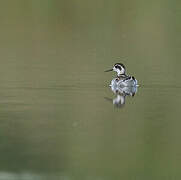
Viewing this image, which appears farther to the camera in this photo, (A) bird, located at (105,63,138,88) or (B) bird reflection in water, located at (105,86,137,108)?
(A) bird, located at (105,63,138,88)

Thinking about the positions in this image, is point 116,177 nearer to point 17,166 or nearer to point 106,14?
point 17,166

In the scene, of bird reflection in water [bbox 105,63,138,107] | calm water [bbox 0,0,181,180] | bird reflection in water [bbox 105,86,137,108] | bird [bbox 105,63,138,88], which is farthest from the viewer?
bird [bbox 105,63,138,88]

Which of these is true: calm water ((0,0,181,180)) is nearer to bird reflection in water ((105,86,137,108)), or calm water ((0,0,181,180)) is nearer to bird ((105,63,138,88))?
bird reflection in water ((105,86,137,108))

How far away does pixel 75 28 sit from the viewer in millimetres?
31156

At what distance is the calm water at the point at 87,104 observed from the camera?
12734 mm

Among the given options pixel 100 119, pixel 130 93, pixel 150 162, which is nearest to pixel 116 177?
pixel 150 162

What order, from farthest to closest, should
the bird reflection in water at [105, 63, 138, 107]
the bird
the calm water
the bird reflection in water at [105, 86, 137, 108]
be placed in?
1. the bird
2. the bird reflection in water at [105, 63, 138, 107]
3. the bird reflection in water at [105, 86, 137, 108]
4. the calm water

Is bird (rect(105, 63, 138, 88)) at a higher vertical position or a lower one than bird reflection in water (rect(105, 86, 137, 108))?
higher

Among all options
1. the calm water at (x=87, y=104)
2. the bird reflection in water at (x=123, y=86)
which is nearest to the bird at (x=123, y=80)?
the bird reflection in water at (x=123, y=86)

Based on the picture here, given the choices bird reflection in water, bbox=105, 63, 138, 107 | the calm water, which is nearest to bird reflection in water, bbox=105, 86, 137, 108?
bird reflection in water, bbox=105, 63, 138, 107

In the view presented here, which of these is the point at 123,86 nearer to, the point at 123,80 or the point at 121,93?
the point at 123,80

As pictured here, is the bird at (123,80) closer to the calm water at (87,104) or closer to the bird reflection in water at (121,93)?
the bird reflection in water at (121,93)

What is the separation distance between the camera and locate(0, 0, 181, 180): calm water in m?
12.7

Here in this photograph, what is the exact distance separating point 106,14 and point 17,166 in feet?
67.5
